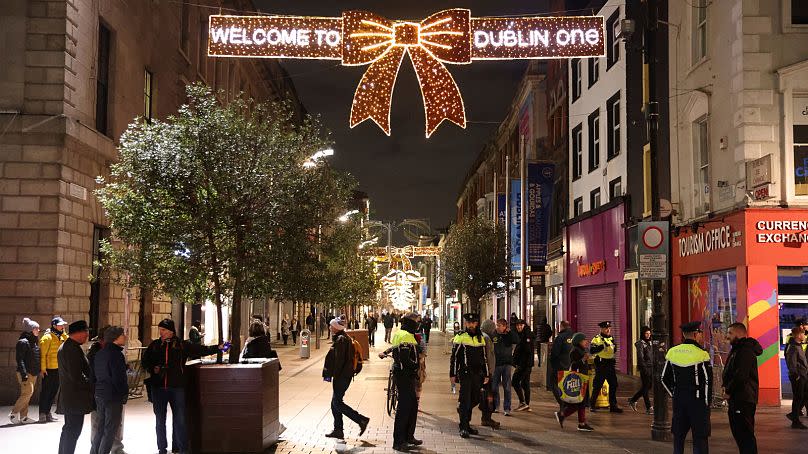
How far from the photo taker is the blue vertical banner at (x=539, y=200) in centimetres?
3512

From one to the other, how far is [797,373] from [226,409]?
382 inches

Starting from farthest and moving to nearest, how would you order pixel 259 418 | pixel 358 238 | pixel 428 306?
pixel 428 306 → pixel 358 238 → pixel 259 418

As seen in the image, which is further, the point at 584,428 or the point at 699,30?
the point at 699,30

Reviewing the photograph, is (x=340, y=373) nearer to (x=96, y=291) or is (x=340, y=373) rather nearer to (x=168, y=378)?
(x=168, y=378)

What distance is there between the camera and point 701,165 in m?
21.1

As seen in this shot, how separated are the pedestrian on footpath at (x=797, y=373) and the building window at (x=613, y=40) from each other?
14.6m

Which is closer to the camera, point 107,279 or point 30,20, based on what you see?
point 30,20

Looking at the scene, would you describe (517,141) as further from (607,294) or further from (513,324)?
(513,324)

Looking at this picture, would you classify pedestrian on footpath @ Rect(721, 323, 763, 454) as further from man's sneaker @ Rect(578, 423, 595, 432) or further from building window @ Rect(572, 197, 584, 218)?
building window @ Rect(572, 197, 584, 218)

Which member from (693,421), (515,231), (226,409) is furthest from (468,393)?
(515,231)

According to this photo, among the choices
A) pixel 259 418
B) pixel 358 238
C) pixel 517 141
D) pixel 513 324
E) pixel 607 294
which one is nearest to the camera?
pixel 259 418

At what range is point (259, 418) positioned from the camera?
11750 millimetres

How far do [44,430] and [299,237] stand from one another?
16.6ft

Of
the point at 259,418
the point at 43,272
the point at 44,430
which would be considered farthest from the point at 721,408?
the point at 43,272
